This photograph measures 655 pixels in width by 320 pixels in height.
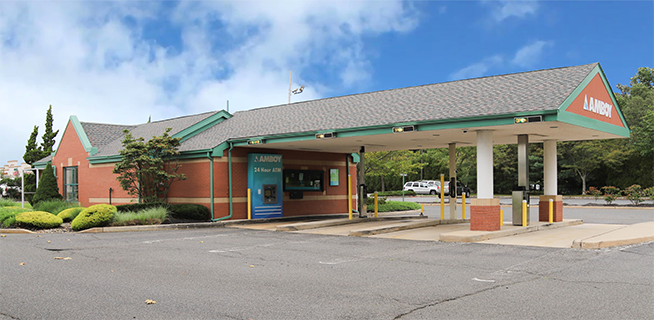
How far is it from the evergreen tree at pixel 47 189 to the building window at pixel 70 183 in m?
1.19

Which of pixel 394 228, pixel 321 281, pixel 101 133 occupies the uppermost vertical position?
pixel 101 133

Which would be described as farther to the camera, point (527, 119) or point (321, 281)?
point (527, 119)

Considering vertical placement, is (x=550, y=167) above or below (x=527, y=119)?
below

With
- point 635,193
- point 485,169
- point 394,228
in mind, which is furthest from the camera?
point 635,193

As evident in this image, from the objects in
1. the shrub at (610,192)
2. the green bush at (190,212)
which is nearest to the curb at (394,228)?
the green bush at (190,212)

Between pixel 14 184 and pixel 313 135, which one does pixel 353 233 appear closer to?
pixel 313 135

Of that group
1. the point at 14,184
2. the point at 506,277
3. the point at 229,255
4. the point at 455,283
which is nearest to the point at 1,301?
the point at 229,255

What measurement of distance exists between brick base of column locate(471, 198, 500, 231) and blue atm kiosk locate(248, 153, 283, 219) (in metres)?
9.77

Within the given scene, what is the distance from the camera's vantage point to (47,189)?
27.4 metres

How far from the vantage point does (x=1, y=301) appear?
7.45 m

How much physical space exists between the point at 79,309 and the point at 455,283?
5622 millimetres

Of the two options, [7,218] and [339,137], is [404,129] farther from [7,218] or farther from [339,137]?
[7,218]

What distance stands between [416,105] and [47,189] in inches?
798

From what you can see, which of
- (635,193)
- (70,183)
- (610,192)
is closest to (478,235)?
(635,193)
